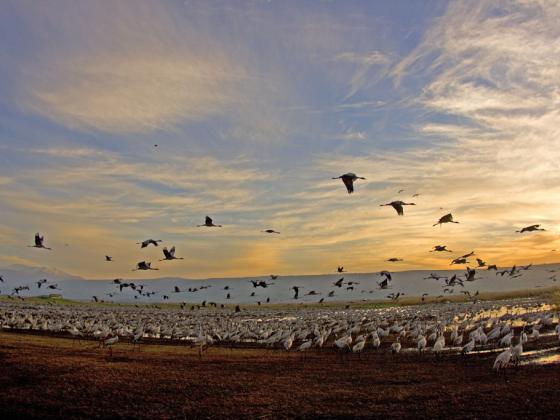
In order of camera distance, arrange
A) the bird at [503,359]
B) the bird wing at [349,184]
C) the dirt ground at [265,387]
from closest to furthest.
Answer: the bird wing at [349,184] → the dirt ground at [265,387] → the bird at [503,359]

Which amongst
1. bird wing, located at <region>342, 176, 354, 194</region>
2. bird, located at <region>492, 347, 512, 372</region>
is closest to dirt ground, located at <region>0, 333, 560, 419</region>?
bird, located at <region>492, 347, 512, 372</region>

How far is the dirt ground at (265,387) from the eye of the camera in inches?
649

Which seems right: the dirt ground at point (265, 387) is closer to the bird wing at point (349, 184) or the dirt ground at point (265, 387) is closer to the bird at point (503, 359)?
the bird at point (503, 359)

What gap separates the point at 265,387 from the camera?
64.5 feet

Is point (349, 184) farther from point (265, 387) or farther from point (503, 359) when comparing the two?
point (503, 359)

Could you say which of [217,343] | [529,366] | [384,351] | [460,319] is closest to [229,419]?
[529,366]

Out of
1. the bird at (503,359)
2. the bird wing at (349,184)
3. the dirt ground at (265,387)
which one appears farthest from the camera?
the bird at (503,359)

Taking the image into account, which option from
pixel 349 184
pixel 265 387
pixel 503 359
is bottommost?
pixel 265 387

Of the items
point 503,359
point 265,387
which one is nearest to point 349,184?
point 265,387

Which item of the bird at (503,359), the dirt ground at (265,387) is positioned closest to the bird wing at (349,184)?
the dirt ground at (265,387)

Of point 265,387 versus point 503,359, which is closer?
point 265,387

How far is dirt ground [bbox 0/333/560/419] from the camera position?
54.1ft

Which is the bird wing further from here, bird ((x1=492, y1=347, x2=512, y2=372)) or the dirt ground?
bird ((x1=492, y1=347, x2=512, y2=372))

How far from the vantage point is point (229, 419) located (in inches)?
639
